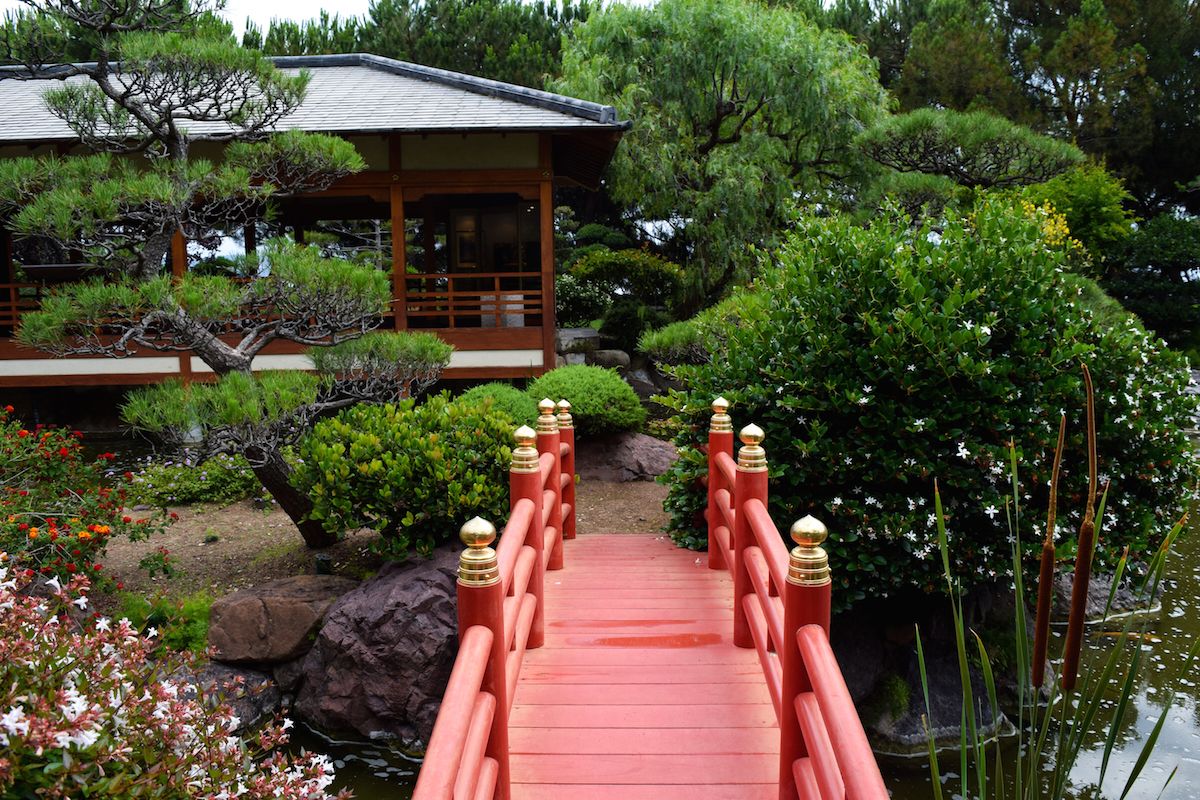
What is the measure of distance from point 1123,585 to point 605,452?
473 cm

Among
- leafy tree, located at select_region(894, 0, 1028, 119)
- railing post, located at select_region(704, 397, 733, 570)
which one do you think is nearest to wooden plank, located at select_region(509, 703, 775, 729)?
railing post, located at select_region(704, 397, 733, 570)

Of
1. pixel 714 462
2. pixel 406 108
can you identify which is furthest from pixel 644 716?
pixel 406 108

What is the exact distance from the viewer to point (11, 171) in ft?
18.9

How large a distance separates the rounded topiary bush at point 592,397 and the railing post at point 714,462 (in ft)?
11.7

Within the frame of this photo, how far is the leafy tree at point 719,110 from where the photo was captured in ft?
43.8

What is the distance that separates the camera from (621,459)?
9.20 metres

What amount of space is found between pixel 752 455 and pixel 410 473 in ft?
7.94

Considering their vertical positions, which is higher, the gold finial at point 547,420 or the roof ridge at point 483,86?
the roof ridge at point 483,86

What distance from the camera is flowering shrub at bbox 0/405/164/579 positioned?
18.5 ft

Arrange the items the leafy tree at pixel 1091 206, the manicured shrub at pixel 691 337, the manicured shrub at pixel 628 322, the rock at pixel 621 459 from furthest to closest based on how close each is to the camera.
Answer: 1. the leafy tree at pixel 1091 206
2. the manicured shrub at pixel 628 322
3. the manicured shrub at pixel 691 337
4. the rock at pixel 621 459

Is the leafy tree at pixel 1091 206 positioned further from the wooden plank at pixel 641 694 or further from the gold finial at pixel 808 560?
the gold finial at pixel 808 560

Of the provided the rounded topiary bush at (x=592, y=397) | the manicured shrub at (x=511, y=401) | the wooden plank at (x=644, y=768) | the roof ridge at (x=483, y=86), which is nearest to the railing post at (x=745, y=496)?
the wooden plank at (x=644, y=768)

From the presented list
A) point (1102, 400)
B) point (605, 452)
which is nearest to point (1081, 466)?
point (1102, 400)

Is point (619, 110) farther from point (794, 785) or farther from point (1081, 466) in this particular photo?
point (794, 785)
